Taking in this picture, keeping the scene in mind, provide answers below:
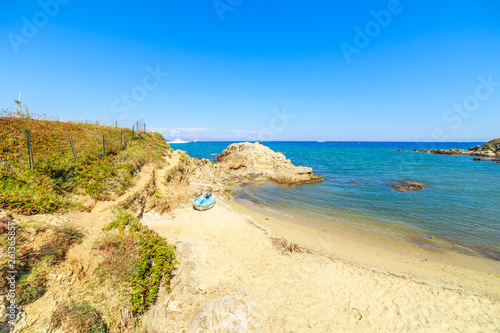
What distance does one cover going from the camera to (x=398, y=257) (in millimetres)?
13039

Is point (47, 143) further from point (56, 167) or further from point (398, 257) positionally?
point (398, 257)

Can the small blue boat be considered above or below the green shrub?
below

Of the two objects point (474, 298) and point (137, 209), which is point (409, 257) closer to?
point (474, 298)

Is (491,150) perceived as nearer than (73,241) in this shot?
No

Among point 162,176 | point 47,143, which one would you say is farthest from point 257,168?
point 47,143

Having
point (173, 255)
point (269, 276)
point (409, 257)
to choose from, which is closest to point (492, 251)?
point (409, 257)

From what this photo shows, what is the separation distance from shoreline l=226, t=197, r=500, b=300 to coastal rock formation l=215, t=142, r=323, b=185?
18.5 m

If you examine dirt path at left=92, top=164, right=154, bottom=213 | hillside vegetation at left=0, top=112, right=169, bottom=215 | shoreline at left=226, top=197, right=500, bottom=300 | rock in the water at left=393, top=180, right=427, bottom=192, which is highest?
hillside vegetation at left=0, top=112, right=169, bottom=215

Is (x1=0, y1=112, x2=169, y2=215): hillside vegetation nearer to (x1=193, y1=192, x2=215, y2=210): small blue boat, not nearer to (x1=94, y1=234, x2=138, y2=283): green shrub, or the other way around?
(x1=94, y1=234, x2=138, y2=283): green shrub

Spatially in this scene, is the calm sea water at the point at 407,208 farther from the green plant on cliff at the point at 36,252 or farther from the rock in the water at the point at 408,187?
the green plant on cliff at the point at 36,252

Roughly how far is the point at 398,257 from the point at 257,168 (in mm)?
29926

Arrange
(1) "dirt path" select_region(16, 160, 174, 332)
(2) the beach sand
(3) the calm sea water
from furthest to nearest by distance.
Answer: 1. (3) the calm sea water
2. (2) the beach sand
3. (1) "dirt path" select_region(16, 160, 174, 332)

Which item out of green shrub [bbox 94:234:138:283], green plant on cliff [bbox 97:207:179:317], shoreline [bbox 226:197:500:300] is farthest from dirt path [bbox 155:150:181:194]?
green shrub [bbox 94:234:138:283]

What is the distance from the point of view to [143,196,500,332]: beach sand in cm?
780
